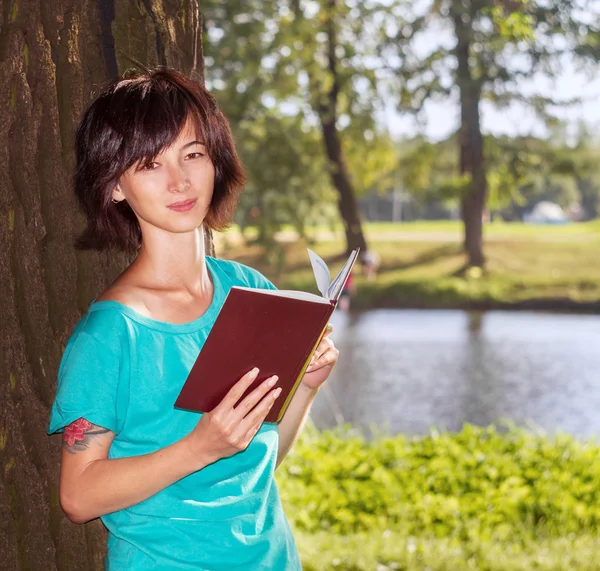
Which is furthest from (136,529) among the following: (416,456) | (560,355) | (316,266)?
(560,355)

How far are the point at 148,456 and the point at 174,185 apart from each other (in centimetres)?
Answer: 49

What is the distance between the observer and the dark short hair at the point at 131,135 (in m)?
1.62

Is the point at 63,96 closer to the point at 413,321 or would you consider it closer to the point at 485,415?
the point at 485,415

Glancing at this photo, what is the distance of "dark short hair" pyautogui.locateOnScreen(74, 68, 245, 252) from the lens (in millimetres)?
1618

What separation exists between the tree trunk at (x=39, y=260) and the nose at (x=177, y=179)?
1.41 feet

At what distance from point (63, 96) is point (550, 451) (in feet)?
15.2

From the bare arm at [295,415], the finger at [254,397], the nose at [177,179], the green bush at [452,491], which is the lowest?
the green bush at [452,491]

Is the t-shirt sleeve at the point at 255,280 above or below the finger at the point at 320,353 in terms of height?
above

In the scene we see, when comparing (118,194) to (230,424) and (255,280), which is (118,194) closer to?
(255,280)

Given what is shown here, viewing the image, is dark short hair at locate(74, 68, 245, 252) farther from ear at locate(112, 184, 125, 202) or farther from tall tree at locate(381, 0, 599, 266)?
tall tree at locate(381, 0, 599, 266)

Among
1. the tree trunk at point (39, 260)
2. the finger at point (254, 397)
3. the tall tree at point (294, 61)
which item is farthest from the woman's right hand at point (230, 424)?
the tall tree at point (294, 61)

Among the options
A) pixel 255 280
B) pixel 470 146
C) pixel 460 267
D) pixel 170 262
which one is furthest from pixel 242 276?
pixel 460 267

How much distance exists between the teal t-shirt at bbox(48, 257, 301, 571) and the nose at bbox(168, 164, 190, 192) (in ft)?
0.78

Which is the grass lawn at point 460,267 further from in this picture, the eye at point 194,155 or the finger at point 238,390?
the finger at point 238,390
